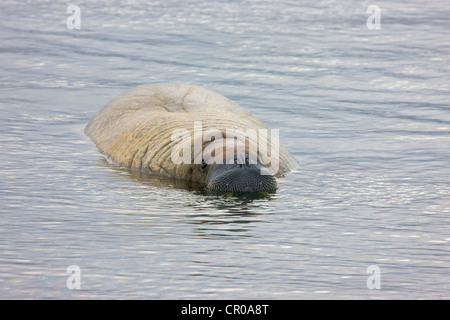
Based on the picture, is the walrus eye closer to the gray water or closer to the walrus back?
the walrus back

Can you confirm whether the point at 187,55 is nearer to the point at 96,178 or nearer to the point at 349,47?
the point at 349,47

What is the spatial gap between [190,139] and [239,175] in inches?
41.4

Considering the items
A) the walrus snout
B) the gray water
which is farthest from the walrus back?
the walrus snout

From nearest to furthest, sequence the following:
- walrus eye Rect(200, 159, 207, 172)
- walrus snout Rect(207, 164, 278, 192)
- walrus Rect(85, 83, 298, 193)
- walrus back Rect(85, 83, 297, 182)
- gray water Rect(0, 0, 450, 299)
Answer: gray water Rect(0, 0, 450, 299), walrus snout Rect(207, 164, 278, 192), walrus Rect(85, 83, 298, 193), walrus eye Rect(200, 159, 207, 172), walrus back Rect(85, 83, 297, 182)

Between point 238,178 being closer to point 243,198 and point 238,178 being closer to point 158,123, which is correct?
point 243,198

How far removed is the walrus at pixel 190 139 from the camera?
1091 cm

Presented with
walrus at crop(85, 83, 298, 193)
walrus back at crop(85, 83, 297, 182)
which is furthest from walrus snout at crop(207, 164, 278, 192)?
walrus back at crop(85, 83, 297, 182)

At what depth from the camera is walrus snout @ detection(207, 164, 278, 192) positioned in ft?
35.4

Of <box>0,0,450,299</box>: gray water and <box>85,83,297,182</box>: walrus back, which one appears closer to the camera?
<box>0,0,450,299</box>: gray water

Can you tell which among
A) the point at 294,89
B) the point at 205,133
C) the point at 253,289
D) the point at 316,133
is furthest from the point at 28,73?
the point at 253,289

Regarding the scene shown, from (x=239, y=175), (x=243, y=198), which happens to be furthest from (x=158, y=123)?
(x=243, y=198)

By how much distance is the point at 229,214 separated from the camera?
10203mm

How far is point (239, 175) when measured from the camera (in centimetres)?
1080

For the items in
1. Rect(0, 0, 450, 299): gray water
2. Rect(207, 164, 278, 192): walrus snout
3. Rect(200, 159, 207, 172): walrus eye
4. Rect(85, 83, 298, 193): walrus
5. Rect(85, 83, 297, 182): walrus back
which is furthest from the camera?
Rect(85, 83, 297, 182): walrus back
